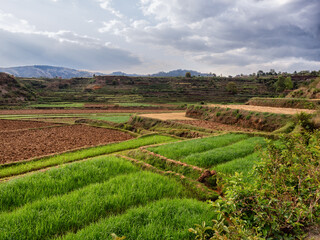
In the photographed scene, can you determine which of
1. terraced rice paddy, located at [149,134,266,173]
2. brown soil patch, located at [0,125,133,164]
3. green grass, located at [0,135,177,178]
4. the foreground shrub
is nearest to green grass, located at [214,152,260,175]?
terraced rice paddy, located at [149,134,266,173]

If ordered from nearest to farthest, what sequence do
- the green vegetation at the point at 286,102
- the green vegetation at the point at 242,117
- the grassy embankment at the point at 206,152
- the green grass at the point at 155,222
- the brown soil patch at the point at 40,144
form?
the green grass at the point at 155,222, the grassy embankment at the point at 206,152, the brown soil patch at the point at 40,144, the green vegetation at the point at 242,117, the green vegetation at the point at 286,102

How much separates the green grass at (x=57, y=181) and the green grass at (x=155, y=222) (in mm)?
2109

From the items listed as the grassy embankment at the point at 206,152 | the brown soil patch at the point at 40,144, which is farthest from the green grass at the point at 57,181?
the brown soil patch at the point at 40,144

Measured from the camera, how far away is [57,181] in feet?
17.7

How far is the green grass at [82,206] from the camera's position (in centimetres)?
346

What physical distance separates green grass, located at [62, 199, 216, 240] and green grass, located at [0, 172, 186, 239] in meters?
0.37

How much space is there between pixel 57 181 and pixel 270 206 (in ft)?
17.4

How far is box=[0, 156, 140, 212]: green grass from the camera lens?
471 centimetres

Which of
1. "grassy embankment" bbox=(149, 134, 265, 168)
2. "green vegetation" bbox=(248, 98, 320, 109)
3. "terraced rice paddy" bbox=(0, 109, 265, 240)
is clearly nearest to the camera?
"terraced rice paddy" bbox=(0, 109, 265, 240)

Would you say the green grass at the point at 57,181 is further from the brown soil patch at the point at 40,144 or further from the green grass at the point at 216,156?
the brown soil patch at the point at 40,144

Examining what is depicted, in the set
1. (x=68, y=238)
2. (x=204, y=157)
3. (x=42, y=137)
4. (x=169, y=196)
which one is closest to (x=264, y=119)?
Result: (x=204, y=157)

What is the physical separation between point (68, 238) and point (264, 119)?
16.3 m

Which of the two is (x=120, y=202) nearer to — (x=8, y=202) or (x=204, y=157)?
(x=8, y=202)

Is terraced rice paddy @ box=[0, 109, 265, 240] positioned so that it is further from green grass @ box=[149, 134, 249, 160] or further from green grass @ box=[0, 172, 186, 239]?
green grass @ box=[149, 134, 249, 160]
